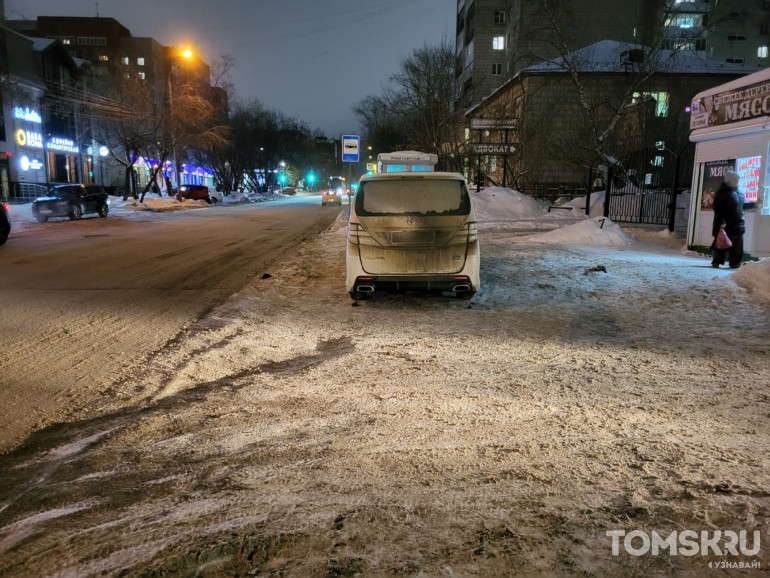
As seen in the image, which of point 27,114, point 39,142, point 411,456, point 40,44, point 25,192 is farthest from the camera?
point 40,44

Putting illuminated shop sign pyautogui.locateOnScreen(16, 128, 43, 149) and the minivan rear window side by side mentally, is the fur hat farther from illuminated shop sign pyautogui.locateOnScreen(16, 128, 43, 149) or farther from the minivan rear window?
illuminated shop sign pyautogui.locateOnScreen(16, 128, 43, 149)

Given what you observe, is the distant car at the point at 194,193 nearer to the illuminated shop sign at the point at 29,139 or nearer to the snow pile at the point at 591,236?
the illuminated shop sign at the point at 29,139

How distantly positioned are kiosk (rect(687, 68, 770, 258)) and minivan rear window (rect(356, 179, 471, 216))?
24.0 feet

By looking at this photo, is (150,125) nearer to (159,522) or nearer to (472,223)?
(472,223)

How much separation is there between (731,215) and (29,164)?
42.8 metres

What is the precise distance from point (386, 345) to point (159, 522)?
344 cm

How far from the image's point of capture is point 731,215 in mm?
10523

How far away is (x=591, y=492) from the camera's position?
310 cm

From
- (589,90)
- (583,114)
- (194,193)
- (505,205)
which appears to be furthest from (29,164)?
(589,90)

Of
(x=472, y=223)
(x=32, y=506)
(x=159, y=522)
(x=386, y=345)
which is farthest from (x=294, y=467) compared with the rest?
(x=472, y=223)

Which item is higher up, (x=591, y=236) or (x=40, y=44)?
(x=40, y=44)

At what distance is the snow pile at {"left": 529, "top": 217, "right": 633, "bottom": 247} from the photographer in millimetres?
15469

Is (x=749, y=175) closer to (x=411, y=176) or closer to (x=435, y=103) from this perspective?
(x=411, y=176)

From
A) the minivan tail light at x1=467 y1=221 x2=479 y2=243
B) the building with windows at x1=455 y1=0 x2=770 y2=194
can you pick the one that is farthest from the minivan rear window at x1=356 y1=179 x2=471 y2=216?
the building with windows at x1=455 y1=0 x2=770 y2=194
